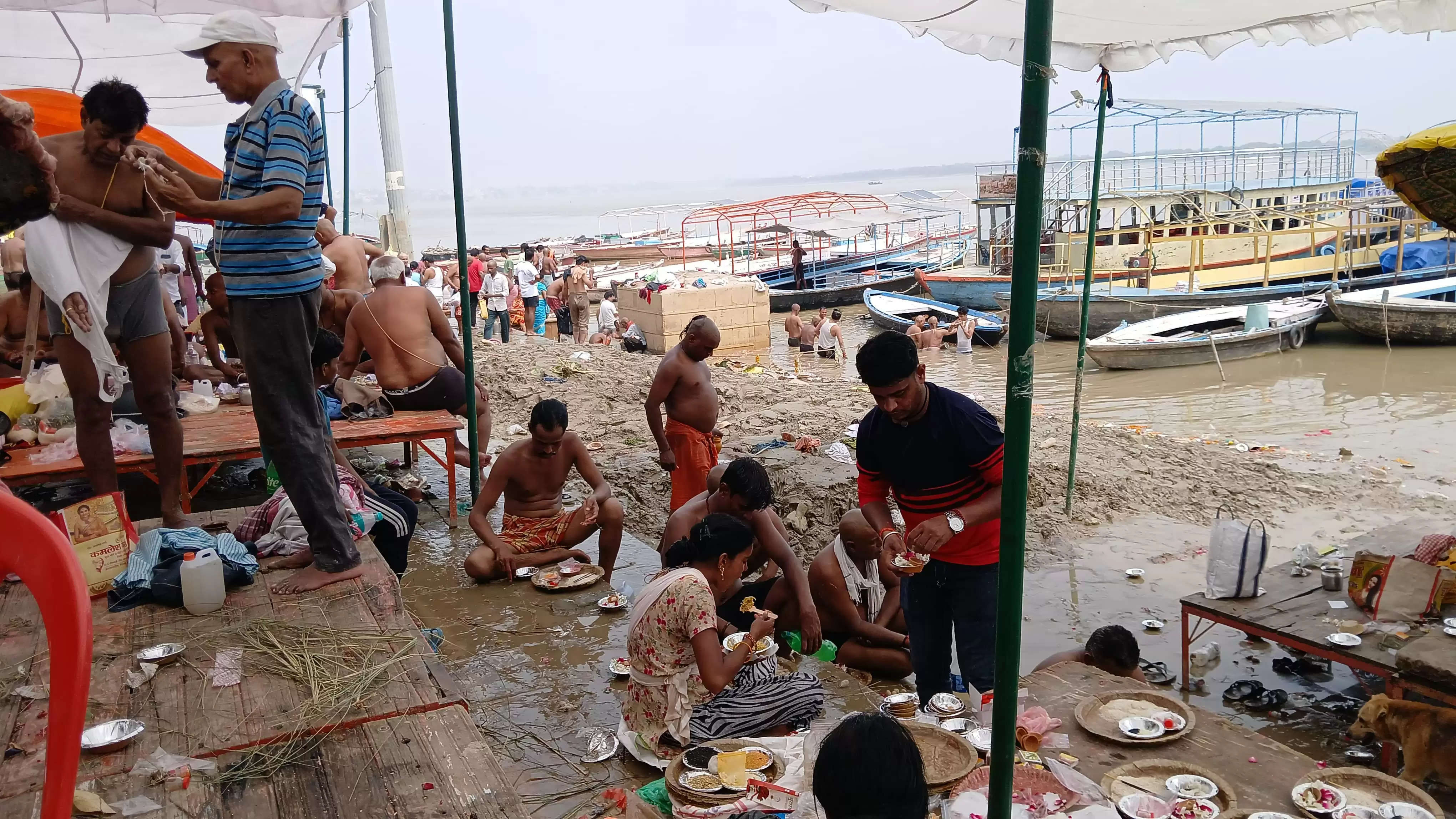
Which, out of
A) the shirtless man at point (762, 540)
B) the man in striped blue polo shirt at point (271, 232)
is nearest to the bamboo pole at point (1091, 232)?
the shirtless man at point (762, 540)

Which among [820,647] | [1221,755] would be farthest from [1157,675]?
[1221,755]

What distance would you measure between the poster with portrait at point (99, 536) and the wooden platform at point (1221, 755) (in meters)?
3.73

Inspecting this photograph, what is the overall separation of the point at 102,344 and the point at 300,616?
1.79 m

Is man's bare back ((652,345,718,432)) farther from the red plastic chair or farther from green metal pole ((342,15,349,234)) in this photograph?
green metal pole ((342,15,349,234))

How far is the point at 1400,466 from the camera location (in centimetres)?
1073

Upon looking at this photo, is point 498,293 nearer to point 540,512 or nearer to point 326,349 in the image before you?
point 326,349

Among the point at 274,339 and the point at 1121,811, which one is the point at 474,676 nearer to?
the point at 274,339

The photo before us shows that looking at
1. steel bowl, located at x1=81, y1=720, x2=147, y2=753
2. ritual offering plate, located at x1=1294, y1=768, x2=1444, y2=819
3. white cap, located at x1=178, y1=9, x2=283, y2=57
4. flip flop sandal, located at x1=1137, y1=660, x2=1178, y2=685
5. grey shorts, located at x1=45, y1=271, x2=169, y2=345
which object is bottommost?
flip flop sandal, located at x1=1137, y1=660, x2=1178, y2=685

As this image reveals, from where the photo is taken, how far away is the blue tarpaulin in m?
23.9

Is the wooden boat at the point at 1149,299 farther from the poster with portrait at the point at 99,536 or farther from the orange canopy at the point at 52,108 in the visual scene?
the poster with portrait at the point at 99,536

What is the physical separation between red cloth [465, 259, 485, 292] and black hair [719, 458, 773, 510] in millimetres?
17080

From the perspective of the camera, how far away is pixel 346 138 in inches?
500

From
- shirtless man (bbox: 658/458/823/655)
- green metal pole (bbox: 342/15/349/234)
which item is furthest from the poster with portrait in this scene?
green metal pole (bbox: 342/15/349/234)

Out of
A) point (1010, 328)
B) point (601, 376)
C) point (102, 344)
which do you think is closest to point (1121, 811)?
point (1010, 328)
